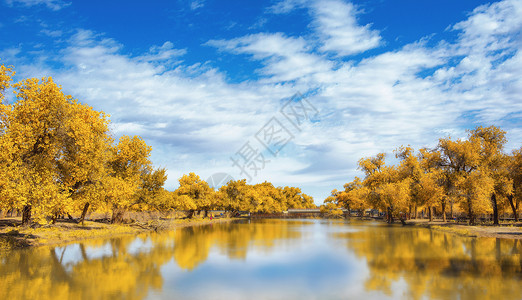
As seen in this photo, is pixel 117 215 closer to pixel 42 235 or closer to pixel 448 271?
pixel 42 235

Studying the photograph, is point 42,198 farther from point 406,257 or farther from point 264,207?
point 264,207

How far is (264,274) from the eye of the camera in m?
18.2

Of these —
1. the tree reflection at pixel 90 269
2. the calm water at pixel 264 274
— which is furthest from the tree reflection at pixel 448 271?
the tree reflection at pixel 90 269

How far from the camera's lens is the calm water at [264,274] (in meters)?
14.0

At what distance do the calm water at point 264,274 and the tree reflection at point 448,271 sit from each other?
0.13 feet

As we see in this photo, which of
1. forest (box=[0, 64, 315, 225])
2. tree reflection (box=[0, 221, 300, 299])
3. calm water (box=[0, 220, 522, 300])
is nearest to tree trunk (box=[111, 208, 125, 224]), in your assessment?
forest (box=[0, 64, 315, 225])

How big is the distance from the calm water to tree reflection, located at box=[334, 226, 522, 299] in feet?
0.13

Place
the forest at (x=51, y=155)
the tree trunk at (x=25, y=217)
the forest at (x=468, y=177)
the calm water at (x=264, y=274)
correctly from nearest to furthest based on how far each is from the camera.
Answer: the calm water at (x=264, y=274), the forest at (x=51, y=155), the tree trunk at (x=25, y=217), the forest at (x=468, y=177)

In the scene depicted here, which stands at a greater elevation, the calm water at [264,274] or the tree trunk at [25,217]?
the tree trunk at [25,217]

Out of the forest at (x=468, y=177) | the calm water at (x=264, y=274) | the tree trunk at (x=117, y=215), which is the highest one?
the forest at (x=468, y=177)

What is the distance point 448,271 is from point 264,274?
9825mm

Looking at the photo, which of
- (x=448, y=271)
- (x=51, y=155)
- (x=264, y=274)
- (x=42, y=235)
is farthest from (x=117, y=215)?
(x=448, y=271)

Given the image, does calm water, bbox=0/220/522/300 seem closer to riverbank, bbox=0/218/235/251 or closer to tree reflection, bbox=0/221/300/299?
tree reflection, bbox=0/221/300/299

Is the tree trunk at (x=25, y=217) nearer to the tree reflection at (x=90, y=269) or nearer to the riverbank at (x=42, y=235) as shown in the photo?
the riverbank at (x=42, y=235)
